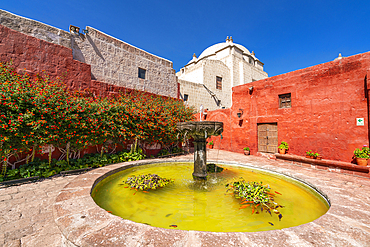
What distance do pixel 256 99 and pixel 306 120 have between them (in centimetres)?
268

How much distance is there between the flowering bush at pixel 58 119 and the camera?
4.00 m

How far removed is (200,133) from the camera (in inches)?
161

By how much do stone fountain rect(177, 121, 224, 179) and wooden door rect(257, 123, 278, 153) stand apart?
5410 millimetres

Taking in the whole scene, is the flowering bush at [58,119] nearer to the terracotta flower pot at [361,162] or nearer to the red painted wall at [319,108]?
the red painted wall at [319,108]

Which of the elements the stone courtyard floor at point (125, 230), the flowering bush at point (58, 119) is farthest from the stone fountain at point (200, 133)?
the flowering bush at point (58, 119)

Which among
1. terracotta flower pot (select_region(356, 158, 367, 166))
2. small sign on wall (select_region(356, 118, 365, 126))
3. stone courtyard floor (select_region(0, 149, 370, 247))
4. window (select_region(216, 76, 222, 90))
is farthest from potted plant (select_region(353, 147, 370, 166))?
window (select_region(216, 76, 222, 90))

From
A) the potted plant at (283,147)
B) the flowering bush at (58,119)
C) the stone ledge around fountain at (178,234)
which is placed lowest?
the stone ledge around fountain at (178,234)

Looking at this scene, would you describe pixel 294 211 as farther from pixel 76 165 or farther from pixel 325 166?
pixel 76 165

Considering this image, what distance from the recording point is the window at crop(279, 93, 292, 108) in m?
7.75

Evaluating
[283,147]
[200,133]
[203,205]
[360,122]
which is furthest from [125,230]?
[360,122]

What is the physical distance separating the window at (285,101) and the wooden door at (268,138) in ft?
3.47

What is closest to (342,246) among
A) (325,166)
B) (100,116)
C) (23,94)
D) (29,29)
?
(325,166)

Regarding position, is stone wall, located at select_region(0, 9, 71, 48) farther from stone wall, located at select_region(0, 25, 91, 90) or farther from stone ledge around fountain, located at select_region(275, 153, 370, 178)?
stone ledge around fountain, located at select_region(275, 153, 370, 178)

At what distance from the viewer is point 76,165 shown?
520 cm
